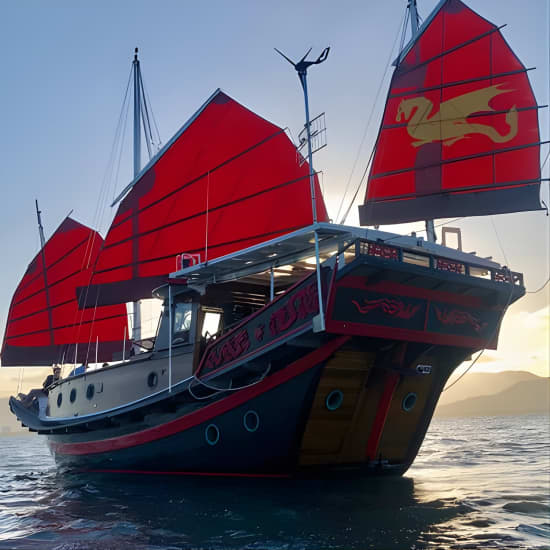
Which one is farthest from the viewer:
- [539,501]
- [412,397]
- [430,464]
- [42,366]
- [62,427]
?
[42,366]

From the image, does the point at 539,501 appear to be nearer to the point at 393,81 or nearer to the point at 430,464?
the point at 430,464

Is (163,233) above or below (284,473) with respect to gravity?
above

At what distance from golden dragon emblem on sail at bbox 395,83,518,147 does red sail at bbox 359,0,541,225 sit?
0.09 feet

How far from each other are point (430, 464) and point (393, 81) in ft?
38.1

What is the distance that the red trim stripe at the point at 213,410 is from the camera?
10.4 meters

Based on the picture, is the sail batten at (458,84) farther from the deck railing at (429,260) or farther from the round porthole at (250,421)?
the round porthole at (250,421)

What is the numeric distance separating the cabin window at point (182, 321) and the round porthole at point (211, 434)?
2.05 m

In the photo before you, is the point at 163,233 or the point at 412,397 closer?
the point at 412,397

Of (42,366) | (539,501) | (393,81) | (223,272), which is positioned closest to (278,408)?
(223,272)

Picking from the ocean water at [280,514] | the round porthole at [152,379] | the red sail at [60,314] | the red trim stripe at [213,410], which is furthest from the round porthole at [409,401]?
the red sail at [60,314]

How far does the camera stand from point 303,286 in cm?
1006

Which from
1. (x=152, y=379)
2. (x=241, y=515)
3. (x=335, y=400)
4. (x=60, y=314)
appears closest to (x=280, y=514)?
(x=241, y=515)

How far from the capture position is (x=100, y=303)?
17.7 metres

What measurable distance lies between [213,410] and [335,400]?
8.29 feet
